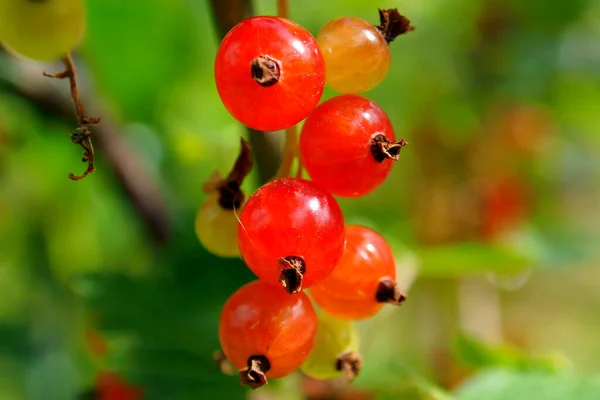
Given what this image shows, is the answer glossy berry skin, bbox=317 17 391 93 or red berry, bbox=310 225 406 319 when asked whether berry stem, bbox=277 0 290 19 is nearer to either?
glossy berry skin, bbox=317 17 391 93

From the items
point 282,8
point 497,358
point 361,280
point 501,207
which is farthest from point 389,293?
point 501,207

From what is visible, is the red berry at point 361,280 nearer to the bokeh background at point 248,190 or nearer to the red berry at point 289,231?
the red berry at point 289,231

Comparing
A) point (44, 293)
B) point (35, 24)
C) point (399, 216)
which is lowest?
point (35, 24)

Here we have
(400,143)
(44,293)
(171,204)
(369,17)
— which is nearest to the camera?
(400,143)

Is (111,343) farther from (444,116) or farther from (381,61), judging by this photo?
(444,116)

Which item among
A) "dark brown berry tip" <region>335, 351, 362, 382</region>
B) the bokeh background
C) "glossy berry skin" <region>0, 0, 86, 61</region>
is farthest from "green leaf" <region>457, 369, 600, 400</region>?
"glossy berry skin" <region>0, 0, 86, 61</region>

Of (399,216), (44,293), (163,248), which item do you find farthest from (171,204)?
(399,216)

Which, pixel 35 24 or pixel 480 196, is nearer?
pixel 35 24
